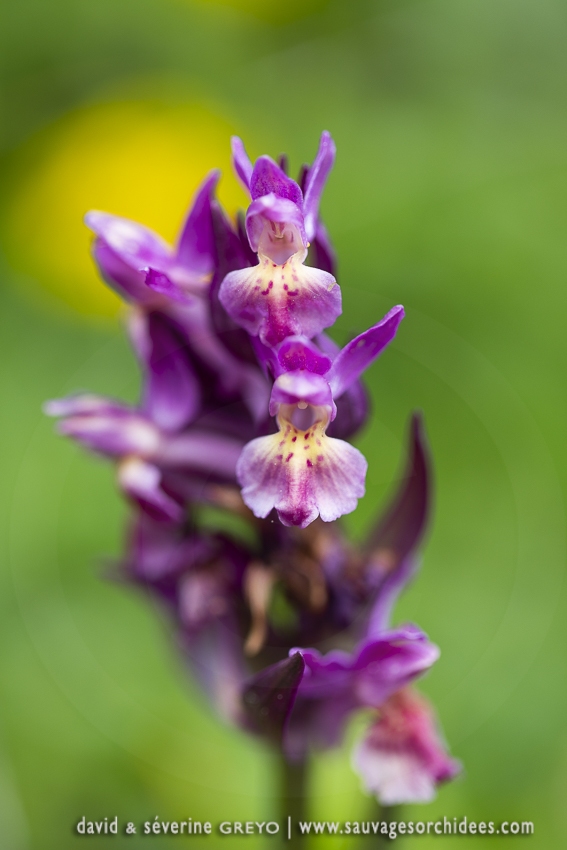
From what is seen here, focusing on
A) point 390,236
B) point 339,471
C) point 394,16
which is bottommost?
point 339,471

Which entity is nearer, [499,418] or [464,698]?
[464,698]

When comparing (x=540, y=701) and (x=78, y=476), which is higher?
(x=78, y=476)

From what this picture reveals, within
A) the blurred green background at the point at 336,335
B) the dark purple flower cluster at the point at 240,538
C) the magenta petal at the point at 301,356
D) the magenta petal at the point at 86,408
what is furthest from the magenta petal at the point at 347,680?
the magenta petal at the point at 86,408

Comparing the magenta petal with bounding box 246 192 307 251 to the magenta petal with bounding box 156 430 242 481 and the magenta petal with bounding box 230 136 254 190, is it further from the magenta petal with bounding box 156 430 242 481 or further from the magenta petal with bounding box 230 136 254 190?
the magenta petal with bounding box 156 430 242 481

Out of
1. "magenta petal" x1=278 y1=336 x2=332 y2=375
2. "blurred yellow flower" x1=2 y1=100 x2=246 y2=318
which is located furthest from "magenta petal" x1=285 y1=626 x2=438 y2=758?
"blurred yellow flower" x1=2 y1=100 x2=246 y2=318

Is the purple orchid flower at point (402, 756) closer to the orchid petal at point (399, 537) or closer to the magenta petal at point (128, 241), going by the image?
the orchid petal at point (399, 537)

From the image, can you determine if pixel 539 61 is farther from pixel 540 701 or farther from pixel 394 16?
pixel 540 701

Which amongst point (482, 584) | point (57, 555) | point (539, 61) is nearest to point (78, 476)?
point (57, 555)
